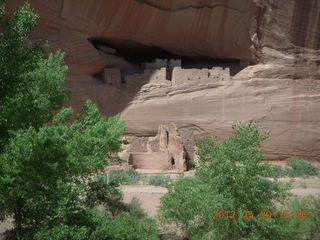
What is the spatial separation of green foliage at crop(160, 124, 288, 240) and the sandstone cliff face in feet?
27.4

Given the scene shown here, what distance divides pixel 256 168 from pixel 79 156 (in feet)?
8.28

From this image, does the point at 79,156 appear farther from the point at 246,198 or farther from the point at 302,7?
the point at 302,7

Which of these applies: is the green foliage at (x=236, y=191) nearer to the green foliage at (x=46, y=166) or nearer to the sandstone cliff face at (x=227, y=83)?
the green foliage at (x=46, y=166)

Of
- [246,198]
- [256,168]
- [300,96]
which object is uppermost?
[300,96]

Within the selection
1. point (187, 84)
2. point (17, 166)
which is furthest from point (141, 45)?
point (17, 166)

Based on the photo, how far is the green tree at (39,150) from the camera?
5.01m

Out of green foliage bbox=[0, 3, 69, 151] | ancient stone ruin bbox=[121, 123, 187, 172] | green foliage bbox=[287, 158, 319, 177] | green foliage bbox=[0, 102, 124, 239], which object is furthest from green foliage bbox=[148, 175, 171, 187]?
green foliage bbox=[0, 3, 69, 151]

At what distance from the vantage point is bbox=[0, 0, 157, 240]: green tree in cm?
501

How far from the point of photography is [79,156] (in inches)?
236

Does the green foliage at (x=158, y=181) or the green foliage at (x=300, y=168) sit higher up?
the green foliage at (x=300, y=168)

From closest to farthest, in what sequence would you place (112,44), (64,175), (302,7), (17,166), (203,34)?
(17,166) < (64,175) < (302,7) < (203,34) < (112,44)

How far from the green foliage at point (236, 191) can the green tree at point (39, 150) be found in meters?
1.00

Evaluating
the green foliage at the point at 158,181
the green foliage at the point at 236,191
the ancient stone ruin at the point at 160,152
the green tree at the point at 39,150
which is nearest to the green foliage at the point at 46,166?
the green tree at the point at 39,150

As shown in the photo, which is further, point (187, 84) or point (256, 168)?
→ point (187, 84)
